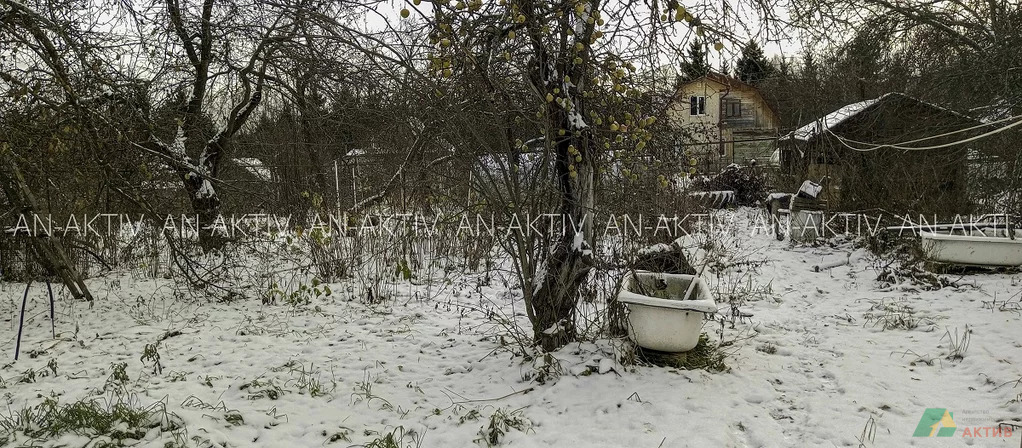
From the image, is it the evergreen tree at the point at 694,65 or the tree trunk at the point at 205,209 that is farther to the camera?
the tree trunk at the point at 205,209

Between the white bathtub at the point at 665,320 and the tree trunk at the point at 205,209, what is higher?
the tree trunk at the point at 205,209

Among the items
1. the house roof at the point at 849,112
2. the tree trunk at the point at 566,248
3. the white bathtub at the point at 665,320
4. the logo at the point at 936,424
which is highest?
the house roof at the point at 849,112

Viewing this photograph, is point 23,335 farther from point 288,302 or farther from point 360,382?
point 360,382

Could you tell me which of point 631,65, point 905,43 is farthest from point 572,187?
point 905,43

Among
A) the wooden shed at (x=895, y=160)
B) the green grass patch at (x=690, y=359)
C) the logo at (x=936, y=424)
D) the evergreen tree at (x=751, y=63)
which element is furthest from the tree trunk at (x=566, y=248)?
the wooden shed at (x=895, y=160)

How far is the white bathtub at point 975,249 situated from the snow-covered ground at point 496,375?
0.39 metres

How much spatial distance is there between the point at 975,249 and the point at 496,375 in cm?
540

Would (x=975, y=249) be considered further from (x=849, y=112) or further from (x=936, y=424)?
(x=936, y=424)

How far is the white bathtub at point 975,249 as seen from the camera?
5.80m

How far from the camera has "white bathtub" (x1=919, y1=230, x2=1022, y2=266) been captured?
5.80 m

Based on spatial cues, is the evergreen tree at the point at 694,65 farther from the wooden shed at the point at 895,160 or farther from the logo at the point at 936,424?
the wooden shed at the point at 895,160

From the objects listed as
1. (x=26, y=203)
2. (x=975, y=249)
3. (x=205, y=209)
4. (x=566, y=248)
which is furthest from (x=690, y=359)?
(x=205, y=209)

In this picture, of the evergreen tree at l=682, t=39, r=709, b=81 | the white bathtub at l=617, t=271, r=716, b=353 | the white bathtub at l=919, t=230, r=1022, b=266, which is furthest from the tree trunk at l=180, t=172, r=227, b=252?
the white bathtub at l=919, t=230, r=1022, b=266

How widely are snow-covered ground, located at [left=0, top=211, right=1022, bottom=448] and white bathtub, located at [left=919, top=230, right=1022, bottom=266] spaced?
0.39 metres
